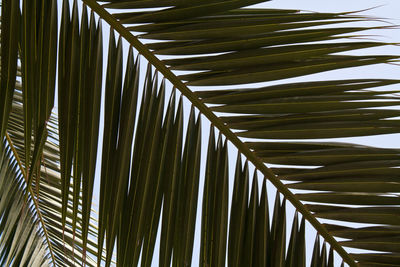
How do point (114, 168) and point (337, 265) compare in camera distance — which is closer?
point (114, 168)

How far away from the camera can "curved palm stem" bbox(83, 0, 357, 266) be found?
102cm

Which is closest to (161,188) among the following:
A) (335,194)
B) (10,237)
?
(335,194)

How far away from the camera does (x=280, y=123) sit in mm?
1012

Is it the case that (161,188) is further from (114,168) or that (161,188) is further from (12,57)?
(12,57)

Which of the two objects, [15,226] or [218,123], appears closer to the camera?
[218,123]

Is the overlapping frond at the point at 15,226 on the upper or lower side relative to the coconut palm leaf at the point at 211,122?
lower

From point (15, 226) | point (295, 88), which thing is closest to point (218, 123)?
point (295, 88)

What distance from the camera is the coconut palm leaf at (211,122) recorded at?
966 mm

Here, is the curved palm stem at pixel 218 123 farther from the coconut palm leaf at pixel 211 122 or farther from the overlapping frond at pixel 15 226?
the overlapping frond at pixel 15 226

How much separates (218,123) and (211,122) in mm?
16

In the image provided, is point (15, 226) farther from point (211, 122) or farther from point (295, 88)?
point (295, 88)

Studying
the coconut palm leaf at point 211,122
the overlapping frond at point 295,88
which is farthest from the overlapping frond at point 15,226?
the overlapping frond at point 295,88

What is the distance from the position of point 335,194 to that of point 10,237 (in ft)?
5.11

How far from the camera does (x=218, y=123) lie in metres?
1.05
